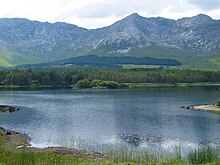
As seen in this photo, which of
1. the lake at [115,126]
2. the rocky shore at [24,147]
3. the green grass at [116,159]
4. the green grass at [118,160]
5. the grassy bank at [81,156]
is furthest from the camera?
the lake at [115,126]

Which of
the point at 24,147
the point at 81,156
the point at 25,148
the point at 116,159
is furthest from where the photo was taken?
the point at 25,148

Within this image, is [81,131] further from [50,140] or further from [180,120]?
[180,120]

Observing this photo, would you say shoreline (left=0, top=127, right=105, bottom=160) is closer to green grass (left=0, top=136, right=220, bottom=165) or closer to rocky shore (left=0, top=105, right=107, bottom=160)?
rocky shore (left=0, top=105, right=107, bottom=160)

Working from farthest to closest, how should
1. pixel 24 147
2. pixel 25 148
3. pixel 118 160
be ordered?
1. pixel 25 148
2. pixel 24 147
3. pixel 118 160

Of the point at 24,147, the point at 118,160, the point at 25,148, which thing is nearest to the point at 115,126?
the point at 25,148

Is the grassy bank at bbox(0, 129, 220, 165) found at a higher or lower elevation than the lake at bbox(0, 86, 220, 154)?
higher

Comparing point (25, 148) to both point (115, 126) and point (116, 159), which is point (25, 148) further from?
point (115, 126)

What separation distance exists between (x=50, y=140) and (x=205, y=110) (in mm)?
70331

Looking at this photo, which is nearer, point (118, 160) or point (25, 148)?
point (118, 160)

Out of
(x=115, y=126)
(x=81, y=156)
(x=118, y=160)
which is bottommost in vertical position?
(x=115, y=126)

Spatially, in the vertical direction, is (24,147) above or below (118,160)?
below

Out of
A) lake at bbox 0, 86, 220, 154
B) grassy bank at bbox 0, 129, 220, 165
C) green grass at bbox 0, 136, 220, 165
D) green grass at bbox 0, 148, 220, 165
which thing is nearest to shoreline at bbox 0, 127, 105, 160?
grassy bank at bbox 0, 129, 220, 165

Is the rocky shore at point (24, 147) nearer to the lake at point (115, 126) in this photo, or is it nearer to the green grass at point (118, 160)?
the lake at point (115, 126)

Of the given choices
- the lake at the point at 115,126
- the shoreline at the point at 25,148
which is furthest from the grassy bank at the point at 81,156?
the lake at the point at 115,126
